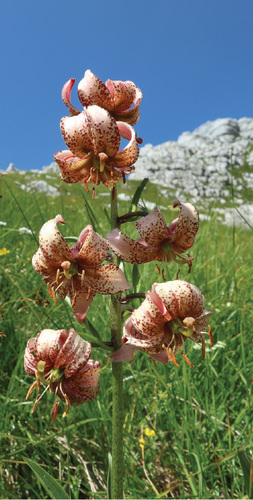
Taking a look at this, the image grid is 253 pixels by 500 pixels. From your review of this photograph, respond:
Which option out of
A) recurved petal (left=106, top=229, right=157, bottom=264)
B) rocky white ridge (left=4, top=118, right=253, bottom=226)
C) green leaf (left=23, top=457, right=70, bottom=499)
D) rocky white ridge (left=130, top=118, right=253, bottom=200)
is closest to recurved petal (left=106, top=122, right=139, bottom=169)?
recurved petal (left=106, top=229, right=157, bottom=264)

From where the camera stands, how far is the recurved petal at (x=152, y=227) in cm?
118

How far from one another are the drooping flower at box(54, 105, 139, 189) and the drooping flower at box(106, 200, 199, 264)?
0.61 ft

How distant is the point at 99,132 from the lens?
1.13m

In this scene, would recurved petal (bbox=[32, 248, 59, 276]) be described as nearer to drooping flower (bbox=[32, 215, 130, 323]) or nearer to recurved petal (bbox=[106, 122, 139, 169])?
drooping flower (bbox=[32, 215, 130, 323])

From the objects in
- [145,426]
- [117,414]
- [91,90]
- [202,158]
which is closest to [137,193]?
[91,90]

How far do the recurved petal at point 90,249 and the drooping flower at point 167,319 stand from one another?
0.19 meters

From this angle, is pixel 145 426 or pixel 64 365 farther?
pixel 145 426

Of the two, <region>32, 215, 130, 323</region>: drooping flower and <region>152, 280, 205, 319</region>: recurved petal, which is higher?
<region>32, 215, 130, 323</region>: drooping flower

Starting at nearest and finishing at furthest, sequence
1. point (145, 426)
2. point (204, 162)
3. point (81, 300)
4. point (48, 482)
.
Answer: point (48, 482) → point (81, 300) → point (145, 426) → point (204, 162)

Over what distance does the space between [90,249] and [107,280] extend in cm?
11

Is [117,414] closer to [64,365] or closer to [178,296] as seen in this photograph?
[64,365]

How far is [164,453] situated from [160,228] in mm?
1313

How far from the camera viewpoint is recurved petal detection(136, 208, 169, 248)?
1.18 metres

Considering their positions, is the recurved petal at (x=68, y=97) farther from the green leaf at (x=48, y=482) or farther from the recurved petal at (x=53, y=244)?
the green leaf at (x=48, y=482)
